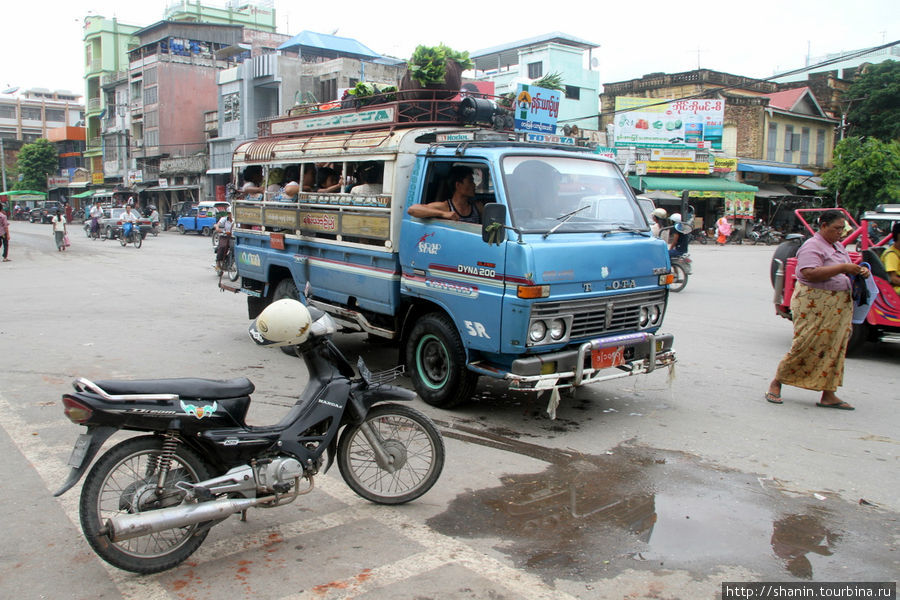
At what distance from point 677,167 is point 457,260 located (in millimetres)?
35203

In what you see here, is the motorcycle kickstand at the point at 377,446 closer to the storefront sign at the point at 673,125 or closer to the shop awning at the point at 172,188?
the storefront sign at the point at 673,125

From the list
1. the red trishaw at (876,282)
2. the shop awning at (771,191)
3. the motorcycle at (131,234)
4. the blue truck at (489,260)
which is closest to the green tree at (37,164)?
the motorcycle at (131,234)

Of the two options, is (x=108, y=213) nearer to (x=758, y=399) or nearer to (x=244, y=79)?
(x=244, y=79)

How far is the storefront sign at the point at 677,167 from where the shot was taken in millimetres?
38156

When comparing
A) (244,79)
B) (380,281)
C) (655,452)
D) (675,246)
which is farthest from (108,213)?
(655,452)

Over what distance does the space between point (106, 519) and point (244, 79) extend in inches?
1903

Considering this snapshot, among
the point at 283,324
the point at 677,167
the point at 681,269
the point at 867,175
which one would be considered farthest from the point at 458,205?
the point at 677,167

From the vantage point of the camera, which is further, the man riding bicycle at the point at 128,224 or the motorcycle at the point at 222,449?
the man riding bicycle at the point at 128,224

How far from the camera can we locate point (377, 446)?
14.0 feet

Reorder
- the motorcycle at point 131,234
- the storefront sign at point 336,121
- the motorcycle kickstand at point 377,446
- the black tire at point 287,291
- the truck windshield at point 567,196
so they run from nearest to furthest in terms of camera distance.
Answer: the motorcycle kickstand at point 377,446, the truck windshield at point 567,196, the storefront sign at point 336,121, the black tire at point 287,291, the motorcycle at point 131,234

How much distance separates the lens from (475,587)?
338 cm

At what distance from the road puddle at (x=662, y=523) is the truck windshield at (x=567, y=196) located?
1986mm

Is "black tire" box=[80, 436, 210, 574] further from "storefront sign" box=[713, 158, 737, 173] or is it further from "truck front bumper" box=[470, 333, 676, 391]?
"storefront sign" box=[713, 158, 737, 173]

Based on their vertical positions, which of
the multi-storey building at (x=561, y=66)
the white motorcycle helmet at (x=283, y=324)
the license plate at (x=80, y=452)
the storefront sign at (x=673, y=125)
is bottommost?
the license plate at (x=80, y=452)
